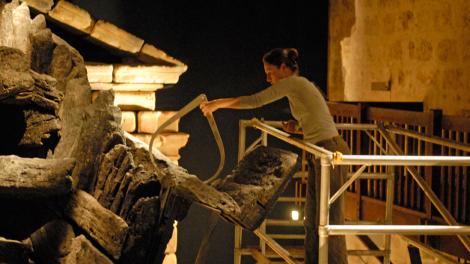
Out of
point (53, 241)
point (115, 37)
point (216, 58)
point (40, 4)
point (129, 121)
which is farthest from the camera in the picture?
point (216, 58)

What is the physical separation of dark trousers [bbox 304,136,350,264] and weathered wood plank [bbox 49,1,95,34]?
3027 millimetres

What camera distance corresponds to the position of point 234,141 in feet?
36.4

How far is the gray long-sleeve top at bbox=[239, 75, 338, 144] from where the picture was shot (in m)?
5.65

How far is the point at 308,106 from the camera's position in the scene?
18.8 ft

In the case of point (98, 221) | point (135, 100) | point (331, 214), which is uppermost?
point (135, 100)

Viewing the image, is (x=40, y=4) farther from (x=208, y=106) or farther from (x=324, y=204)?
(x=324, y=204)

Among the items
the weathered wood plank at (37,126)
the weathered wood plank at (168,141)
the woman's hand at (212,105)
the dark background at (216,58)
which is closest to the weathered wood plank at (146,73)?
the weathered wood plank at (168,141)

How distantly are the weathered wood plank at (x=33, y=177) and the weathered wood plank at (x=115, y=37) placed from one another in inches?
149

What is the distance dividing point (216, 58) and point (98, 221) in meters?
6.63

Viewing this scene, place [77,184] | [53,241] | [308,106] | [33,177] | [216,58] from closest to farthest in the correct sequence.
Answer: [33,177], [53,241], [77,184], [308,106], [216,58]

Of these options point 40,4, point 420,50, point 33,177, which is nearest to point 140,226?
point 33,177

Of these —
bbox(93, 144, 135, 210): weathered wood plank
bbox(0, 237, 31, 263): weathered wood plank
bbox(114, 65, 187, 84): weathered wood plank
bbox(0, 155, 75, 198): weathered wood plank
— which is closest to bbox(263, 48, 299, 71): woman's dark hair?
bbox(93, 144, 135, 210): weathered wood plank

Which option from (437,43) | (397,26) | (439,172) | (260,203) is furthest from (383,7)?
(260,203)

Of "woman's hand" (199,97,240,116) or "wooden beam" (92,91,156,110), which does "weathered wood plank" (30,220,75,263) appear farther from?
"wooden beam" (92,91,156,110)
